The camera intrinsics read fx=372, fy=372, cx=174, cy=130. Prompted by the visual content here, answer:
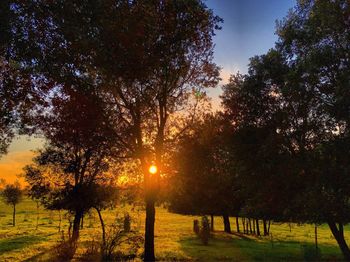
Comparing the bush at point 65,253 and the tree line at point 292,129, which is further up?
the tree line at point 292,129

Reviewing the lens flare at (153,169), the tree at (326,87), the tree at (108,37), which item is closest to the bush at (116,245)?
the lens flare at (153,169)

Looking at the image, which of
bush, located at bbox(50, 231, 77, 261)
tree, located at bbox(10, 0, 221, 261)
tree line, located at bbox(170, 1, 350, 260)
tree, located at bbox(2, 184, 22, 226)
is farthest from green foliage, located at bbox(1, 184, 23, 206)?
tree, located at bbox(10, 0, 221, 261)

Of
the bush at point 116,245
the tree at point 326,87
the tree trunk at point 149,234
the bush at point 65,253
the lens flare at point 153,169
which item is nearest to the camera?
the tree at point 326,87

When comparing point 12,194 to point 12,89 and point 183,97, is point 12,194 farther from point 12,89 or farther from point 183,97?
point 12,89

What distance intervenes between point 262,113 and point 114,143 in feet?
35.3

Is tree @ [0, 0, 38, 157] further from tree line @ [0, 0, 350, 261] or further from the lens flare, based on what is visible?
the lens flare

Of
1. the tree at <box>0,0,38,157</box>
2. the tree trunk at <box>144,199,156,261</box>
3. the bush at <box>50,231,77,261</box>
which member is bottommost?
the bush at <box>50,231,77,261</box>

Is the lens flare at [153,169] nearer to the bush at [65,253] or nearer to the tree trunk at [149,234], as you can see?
the tree trunk at [149,234]

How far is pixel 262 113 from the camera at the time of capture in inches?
1059

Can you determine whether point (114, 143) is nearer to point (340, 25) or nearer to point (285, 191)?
point (285, 191)

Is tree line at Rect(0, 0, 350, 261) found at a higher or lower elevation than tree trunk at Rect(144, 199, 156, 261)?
higher

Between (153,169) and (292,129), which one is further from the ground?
(292,129)

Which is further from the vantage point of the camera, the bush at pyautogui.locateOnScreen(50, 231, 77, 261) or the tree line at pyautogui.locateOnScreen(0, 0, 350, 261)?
the bush at pyautogui.locateOnScreen(50, 231, 77, 261)

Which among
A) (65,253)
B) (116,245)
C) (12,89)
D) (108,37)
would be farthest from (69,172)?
(108,37)
